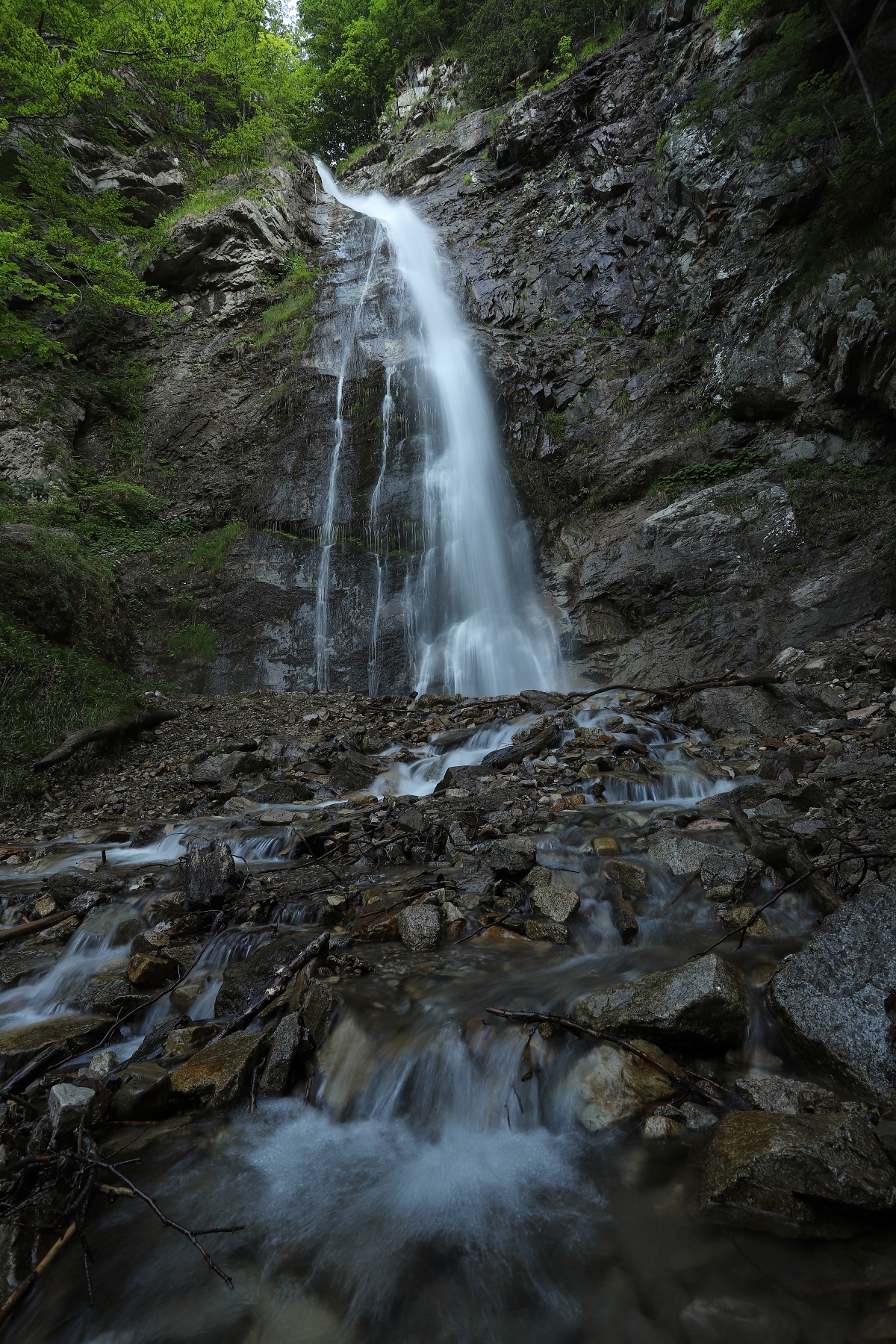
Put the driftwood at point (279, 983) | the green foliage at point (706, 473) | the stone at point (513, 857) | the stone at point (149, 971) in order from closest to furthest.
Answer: the driftwood at point (279, 983)
the stone at point (149, 971)
the stone at point (513, 857)
the green foliage at point (706, 473)

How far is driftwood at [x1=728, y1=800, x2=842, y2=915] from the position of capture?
116 inches

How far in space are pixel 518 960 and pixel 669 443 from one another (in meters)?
10.9

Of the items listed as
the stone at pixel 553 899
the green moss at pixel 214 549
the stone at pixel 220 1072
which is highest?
the green moss at pixel 214 549

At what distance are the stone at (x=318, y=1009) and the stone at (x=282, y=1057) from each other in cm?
6

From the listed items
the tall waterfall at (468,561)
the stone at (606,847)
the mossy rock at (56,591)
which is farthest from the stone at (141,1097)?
the tall waterfall at (468,561)

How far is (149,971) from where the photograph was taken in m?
3.24

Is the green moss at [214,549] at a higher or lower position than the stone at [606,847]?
higher

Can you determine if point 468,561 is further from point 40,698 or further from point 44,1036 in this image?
point 44,1036

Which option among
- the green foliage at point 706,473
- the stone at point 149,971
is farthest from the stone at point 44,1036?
the green foliage at point 706,473

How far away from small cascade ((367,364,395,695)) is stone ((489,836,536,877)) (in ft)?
26.2

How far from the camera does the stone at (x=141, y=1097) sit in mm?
2277

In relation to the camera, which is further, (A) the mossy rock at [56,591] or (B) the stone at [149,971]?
(A) the mossy rock at [56,591]

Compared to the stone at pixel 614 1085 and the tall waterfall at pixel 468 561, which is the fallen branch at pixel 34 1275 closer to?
the stone at pixel 614 1085

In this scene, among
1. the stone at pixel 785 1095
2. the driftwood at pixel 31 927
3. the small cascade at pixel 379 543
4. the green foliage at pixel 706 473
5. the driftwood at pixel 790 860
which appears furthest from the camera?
the small cascade at pixel 379 543
